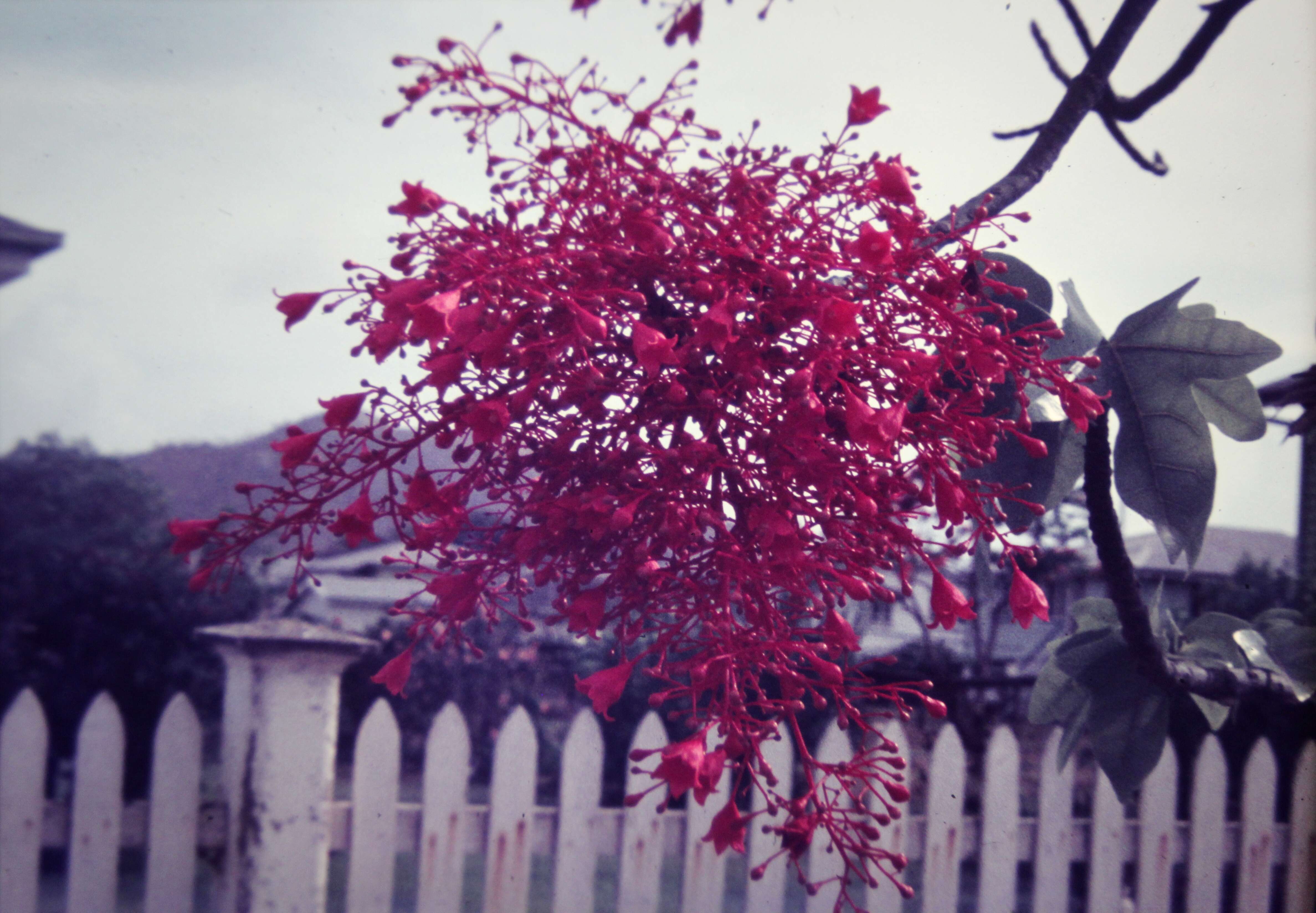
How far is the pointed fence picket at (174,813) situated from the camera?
1010 mm

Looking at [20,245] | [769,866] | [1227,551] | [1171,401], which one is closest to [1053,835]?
[769,866]

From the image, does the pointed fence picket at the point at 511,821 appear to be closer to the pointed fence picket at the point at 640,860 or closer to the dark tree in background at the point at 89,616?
the pointed fence picket at the point at 640,860

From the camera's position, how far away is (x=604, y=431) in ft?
1.43

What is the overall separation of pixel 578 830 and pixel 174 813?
49 cm

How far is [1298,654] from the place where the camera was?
2.54ft

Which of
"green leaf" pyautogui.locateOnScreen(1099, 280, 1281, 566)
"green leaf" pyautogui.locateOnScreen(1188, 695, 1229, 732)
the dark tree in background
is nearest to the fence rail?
"green leaf" pyautogui.locateOnScreen(1188, 695, 1229, 732)

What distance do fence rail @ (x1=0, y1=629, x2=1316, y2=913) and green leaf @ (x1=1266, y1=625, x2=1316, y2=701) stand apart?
40 cm

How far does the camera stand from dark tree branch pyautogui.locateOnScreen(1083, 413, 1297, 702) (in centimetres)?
62

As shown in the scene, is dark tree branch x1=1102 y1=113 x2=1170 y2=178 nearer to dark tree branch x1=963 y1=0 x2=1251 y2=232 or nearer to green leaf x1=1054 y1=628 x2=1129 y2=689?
dark tree branch x1=963 y1=0 x2=1251 y2=232

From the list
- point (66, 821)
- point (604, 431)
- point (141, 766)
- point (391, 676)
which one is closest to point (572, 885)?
point (66, 821)

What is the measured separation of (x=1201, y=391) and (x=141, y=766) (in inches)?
105

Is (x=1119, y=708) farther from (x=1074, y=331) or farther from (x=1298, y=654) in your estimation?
(x=1074, y=331)

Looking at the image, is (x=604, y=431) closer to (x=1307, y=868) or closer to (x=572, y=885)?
A: (x=572, y=885)

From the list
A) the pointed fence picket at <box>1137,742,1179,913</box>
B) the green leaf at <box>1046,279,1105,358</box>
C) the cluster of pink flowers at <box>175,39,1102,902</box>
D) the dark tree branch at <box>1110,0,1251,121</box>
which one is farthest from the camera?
the pointed fence picket at <box>1137,742,1179,913</box>
